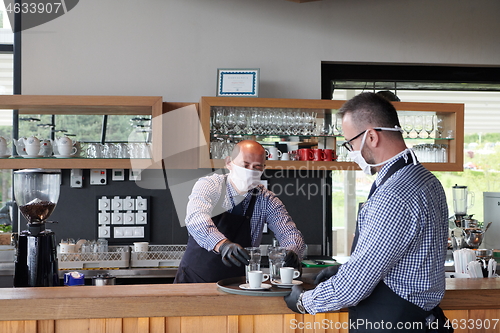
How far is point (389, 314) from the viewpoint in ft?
5.55

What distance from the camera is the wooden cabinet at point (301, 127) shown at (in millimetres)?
3979

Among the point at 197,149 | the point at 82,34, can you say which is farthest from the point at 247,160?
the point at 82,34

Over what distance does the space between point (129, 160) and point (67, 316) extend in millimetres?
2048

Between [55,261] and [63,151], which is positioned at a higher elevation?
[63,151]

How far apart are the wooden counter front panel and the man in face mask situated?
68cm

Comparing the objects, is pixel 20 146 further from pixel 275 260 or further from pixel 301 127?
pixel 275 260

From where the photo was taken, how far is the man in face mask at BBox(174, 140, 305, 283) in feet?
9.42

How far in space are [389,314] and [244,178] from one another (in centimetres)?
143

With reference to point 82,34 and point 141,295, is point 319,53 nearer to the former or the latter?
point 82,34

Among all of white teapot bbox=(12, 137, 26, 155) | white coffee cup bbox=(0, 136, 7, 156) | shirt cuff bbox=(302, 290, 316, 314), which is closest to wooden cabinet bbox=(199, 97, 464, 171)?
white teapot bbox=(12, 137, 26, 155)

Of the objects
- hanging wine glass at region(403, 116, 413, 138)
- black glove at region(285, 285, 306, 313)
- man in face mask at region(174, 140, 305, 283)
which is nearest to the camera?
black glove at region(285, 285, 306, 313)

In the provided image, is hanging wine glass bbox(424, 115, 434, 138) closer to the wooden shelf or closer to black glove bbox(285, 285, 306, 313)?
the wooden shelf

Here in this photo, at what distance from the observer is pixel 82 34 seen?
429cm

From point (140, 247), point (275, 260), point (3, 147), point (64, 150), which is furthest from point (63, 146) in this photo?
point (275, 260)
